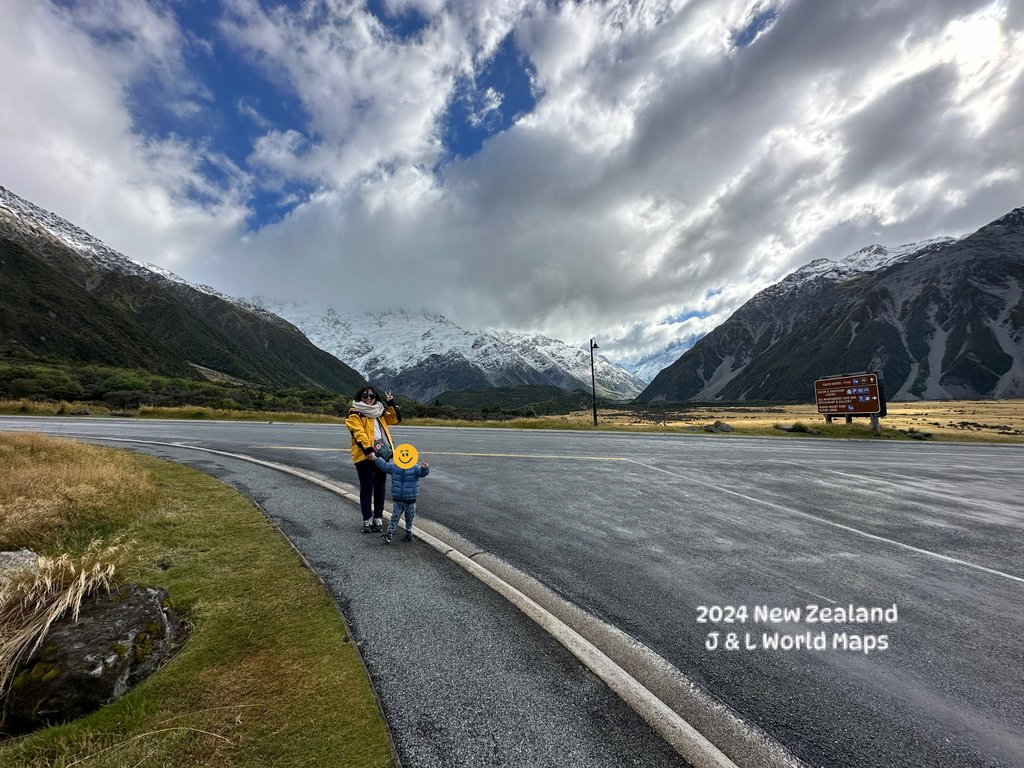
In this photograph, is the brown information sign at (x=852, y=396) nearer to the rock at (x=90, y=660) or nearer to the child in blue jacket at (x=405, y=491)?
the child in blue jacket at (x=405, y=491)

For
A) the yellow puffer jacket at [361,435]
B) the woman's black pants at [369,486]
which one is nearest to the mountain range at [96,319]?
the yellow puffer jacket at [361,435]

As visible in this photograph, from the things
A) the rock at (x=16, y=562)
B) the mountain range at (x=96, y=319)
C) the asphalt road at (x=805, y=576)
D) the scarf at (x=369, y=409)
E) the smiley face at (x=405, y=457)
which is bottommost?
the asphalt road at (x=805, y=576)

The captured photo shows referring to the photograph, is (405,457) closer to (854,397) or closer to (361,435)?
(361,435)

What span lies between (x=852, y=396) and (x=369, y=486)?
106 ft

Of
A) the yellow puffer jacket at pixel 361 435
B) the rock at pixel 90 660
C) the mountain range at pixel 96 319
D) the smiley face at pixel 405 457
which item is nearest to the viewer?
the rock at pixel 90 660

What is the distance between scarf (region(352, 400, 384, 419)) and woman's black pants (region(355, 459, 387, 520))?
0.70 metres

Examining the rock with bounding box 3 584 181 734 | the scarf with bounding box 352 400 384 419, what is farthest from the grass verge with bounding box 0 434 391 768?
the scarf with bounding box 352 400 384 419

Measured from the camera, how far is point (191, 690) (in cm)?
287

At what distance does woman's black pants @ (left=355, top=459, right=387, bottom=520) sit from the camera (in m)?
6.45

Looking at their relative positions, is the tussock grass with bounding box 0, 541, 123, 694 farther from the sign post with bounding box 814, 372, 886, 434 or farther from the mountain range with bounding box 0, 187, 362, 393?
the mountain range with bounding box 0, 187, 362, 393

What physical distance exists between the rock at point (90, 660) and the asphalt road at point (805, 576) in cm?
197

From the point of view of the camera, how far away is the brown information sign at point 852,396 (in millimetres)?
26344

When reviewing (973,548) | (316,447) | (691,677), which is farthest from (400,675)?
(316,447)

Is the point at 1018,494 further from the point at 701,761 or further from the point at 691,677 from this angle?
the point at 701,761
